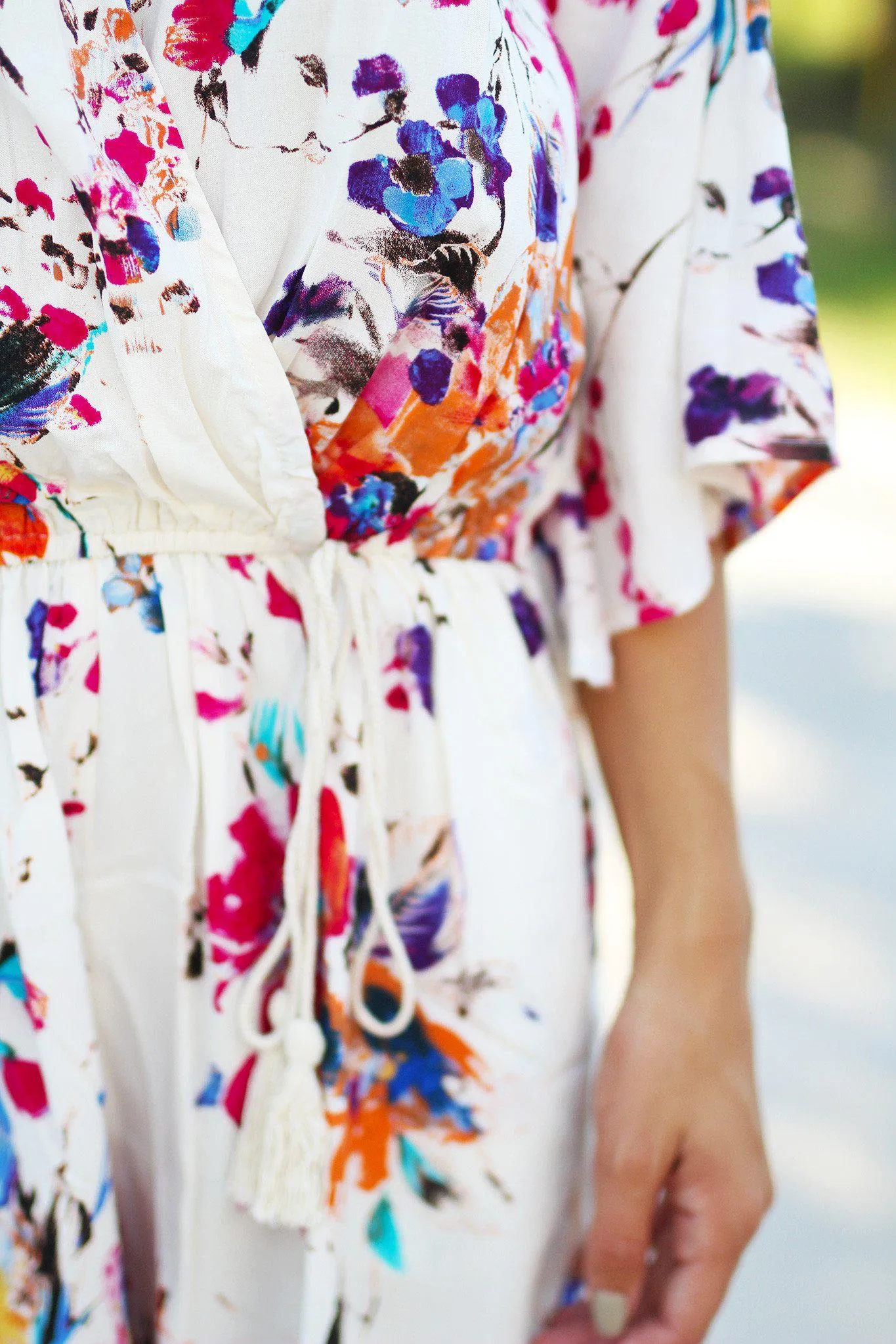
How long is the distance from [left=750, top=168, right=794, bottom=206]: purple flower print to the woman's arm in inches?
8.4

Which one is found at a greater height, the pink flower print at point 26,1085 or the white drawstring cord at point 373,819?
the white drawstring cord at point 373,819

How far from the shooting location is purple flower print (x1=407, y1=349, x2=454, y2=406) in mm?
594

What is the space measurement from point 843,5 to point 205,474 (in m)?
8.35

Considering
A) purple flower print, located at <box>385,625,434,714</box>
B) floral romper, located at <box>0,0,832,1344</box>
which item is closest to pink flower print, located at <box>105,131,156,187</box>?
floral romper, located at <box>0,0,832,1344</box>

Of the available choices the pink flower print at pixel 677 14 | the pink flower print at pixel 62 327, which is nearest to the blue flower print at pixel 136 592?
the pink flower print at pixel 62 327

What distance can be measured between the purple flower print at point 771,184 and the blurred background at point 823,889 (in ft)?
4.44

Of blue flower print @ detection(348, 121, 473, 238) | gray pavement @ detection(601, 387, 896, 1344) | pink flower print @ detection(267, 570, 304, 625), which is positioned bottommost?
gray pavement @ detection(601, 387, 896, 1344)

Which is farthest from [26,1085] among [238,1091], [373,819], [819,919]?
[819,919]

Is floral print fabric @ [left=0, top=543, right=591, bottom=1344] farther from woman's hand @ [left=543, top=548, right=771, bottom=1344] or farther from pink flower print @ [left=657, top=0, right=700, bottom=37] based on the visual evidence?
pink flower print @ [left=657, top=0, right=700, bottom=37]

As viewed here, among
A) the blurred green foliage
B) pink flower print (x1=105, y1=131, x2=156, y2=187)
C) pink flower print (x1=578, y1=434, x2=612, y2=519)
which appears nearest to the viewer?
pink flower print (x1=105, y1=131, x2=156, y2=187)

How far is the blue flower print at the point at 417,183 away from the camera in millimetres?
559

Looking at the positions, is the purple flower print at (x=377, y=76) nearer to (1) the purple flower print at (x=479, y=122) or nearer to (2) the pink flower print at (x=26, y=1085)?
(1) the purple flower print at (x=479, y=122)

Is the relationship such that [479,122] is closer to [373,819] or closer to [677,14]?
[677,14]

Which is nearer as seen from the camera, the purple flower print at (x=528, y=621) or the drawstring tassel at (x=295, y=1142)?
the drawstring tassel at (x=295, y=1142)
